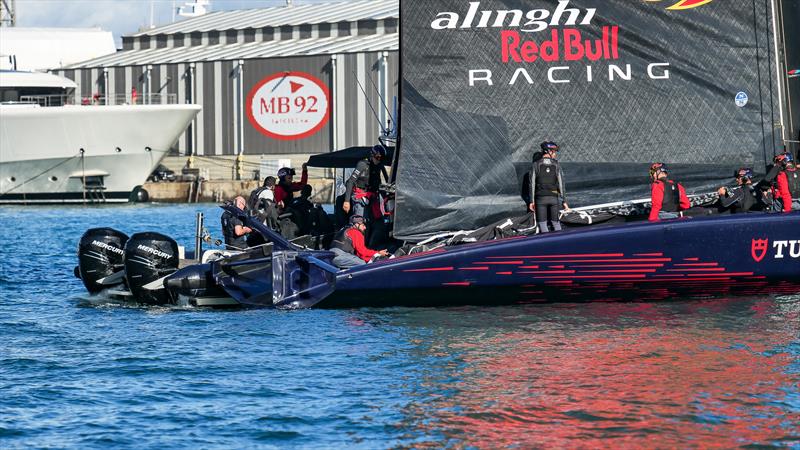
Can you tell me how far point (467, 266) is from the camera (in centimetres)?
1233

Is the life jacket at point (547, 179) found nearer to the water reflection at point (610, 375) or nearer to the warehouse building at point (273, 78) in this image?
the water reflection at point (610, 375)

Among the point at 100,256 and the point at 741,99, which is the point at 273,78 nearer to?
the point at 100,256

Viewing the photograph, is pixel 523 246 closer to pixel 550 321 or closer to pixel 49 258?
pixel 550 321

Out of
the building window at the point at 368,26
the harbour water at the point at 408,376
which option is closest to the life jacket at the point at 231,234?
the harbour water at the point at 408,376

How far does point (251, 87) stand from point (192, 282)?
131ft

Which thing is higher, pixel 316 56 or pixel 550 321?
pixel 316 56

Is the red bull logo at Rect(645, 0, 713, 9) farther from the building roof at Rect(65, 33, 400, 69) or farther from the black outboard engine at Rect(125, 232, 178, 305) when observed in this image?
the building roof at Rect(65, 33, 400, 69)

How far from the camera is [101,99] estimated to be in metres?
54.5

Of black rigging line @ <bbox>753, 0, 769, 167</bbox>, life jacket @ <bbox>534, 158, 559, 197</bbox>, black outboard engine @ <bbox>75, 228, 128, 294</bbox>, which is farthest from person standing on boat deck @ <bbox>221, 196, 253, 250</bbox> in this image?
black rigging line @ <bbox>753, 0, 769, 167</bbox>

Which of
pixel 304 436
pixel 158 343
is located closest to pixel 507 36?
pixel 158 343

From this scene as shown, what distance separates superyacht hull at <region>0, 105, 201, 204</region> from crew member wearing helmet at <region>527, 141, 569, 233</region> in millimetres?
35313

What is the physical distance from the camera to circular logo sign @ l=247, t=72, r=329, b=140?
170 feet

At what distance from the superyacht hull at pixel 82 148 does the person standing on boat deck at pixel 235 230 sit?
1236 inches

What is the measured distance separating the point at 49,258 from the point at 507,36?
1334 cm
